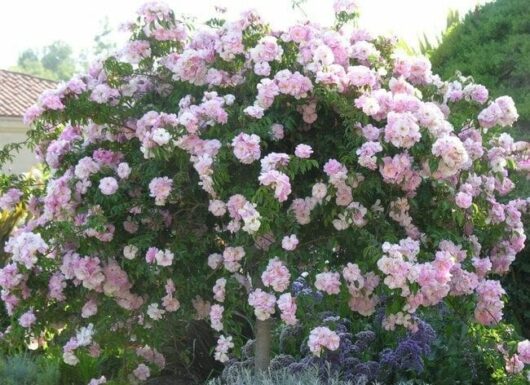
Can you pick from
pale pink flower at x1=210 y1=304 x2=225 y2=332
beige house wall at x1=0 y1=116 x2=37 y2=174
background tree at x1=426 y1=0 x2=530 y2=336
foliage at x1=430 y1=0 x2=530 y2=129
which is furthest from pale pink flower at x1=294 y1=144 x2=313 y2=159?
beige house wall at x1=0 y1=116 x2=37 y2=174

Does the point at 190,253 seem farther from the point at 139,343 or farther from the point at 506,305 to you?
the point at 506,305

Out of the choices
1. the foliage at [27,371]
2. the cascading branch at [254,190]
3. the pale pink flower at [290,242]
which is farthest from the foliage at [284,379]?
the foliage at [27,371]

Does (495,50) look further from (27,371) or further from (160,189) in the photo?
(27,371)

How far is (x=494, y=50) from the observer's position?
8.36 m

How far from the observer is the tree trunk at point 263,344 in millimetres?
4922

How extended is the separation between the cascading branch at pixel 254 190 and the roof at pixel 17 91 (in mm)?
27066

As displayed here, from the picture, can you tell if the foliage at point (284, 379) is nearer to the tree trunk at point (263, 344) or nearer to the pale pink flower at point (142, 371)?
the tree trunk at point (263, 344)

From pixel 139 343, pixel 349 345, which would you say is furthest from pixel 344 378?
pixel 139 343

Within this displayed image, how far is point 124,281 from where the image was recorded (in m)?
4.64

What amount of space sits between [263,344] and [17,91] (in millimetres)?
31057

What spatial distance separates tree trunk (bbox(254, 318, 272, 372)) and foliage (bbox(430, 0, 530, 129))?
3.73 meters

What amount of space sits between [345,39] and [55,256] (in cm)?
202

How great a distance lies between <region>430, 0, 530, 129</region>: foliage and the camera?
8008 millimetres

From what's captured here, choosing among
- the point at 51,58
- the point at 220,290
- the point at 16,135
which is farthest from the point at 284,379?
the point at 51,58
